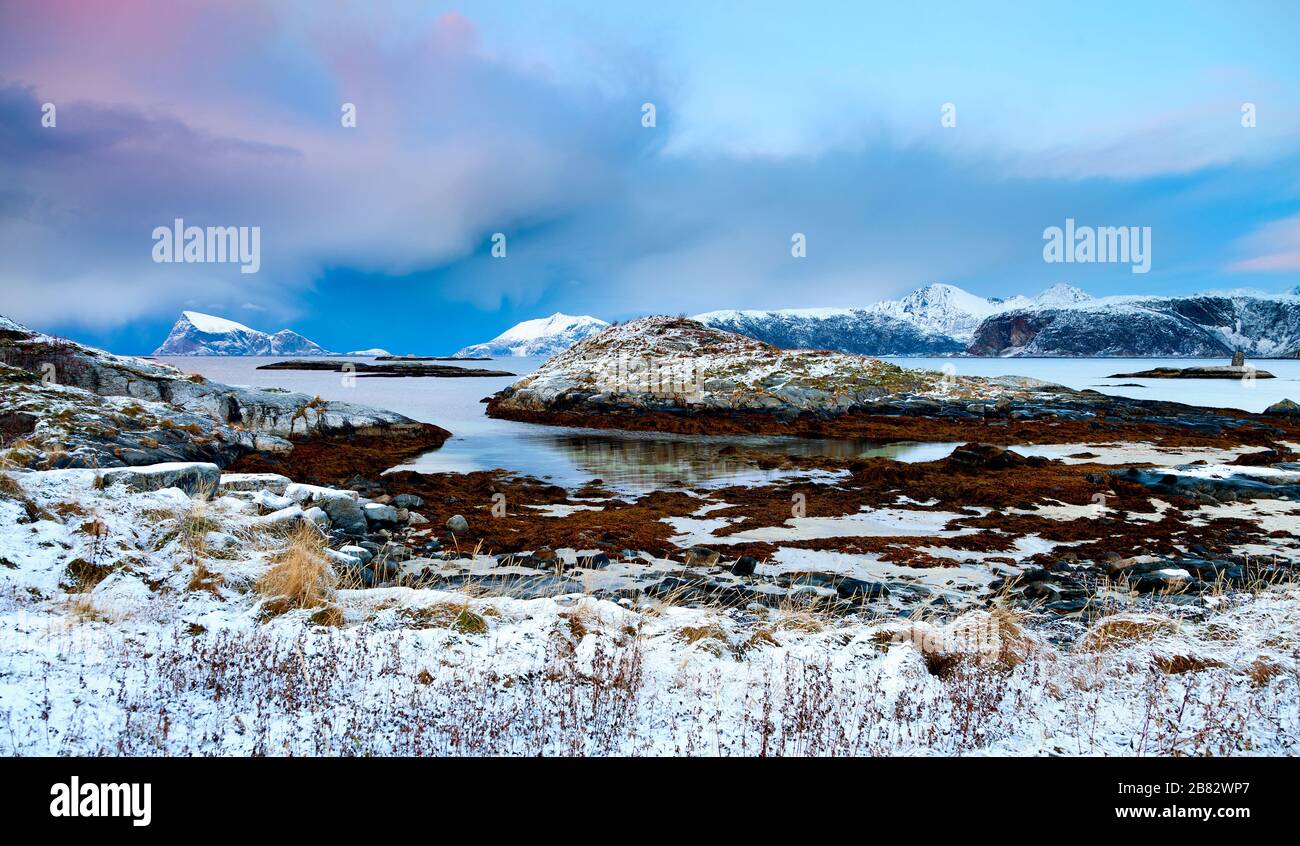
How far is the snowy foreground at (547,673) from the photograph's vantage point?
14.5 feet

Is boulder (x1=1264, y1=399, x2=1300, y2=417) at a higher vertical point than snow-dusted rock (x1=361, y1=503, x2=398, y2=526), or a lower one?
higher

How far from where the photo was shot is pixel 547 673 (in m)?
5.42

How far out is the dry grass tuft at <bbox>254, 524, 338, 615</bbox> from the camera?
266 inches

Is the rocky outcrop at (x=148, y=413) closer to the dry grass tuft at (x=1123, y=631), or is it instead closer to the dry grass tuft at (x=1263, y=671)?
the dry grass tuft at (x=1123, y=631)

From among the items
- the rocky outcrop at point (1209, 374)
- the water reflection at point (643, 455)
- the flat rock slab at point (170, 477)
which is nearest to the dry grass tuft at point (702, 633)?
the flat rock slab at point (170, 477)

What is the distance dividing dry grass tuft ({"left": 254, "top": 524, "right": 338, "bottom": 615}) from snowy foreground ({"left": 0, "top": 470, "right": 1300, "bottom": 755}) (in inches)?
4.4

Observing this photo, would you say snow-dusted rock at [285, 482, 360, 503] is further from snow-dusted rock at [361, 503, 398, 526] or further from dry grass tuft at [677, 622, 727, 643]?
dry grass tuft at [677, 622, 727, 643]

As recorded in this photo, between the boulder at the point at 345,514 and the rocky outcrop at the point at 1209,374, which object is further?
the rocky outcrop at the point at 1209,374

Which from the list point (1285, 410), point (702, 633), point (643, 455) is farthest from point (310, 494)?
point (1285, 410)

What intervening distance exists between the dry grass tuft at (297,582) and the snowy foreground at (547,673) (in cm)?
11

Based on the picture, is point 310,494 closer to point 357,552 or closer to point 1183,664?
point 357,552

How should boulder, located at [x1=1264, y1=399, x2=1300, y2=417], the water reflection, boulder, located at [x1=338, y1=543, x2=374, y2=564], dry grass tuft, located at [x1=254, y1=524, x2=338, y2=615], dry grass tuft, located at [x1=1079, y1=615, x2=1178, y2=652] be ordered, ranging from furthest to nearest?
boulder, located at [x1=1264, y1=399, x2=1300, y2=417]
the water reflection
boulder, located at [x1=338, y1=543, x2=374, y2=564]
dry grass tuft, located at [x1=254, y1=524, x2=338, y2=615]
dry grass tuft, located at [x1=1079, y1=615, x2=1178, y2=652]

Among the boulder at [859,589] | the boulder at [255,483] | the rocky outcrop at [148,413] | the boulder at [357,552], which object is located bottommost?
the boulder at [859,589]

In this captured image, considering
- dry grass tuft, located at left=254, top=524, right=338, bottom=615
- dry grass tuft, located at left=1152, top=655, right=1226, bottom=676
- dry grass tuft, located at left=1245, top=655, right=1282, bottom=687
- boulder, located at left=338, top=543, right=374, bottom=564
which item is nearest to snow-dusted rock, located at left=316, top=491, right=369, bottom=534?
boulder, located at left=338, top=543, right=374, bottom=564
